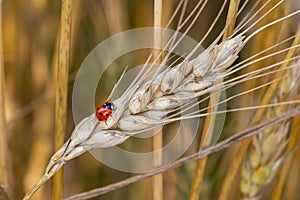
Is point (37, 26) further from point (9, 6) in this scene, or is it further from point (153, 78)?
point (153, 78)

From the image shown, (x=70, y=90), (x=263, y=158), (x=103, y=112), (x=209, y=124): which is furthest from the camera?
(x=70, y=90)

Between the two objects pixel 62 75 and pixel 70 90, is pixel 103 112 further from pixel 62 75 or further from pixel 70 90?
pixel 70 90

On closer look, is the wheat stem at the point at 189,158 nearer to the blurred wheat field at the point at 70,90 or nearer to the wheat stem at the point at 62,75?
the wheat stem at the point at 62,75

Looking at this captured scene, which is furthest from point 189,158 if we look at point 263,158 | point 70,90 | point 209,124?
point 70,90

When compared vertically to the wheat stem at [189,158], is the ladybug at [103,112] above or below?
above

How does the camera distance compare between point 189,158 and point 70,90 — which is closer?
point 189,158

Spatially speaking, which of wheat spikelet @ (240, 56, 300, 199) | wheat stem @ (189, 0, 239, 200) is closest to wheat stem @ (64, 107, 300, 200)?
wheat stem @ (189, 0, 239, 200)

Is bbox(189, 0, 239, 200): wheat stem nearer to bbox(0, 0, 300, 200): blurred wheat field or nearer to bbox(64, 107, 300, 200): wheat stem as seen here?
bbox(64, 107, 300, 200): wheat stem

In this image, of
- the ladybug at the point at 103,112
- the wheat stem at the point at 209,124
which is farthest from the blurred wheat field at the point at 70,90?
the ladybug at the point at 103,112
